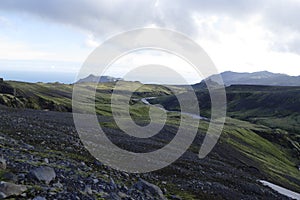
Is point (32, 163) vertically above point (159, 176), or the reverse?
point (32, 163)

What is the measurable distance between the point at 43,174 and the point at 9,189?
3.83 m

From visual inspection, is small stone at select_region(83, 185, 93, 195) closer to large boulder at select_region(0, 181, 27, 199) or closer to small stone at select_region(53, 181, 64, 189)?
small stone at select_region(53, 181, 64, 189)

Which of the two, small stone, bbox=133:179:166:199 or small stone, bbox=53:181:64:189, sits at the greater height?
small stone, bbox=53:181:64:189

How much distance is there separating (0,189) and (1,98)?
79.7m

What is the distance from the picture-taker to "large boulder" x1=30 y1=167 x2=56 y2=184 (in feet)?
61.2

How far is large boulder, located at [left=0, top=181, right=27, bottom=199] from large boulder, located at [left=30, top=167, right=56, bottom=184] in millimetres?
2497

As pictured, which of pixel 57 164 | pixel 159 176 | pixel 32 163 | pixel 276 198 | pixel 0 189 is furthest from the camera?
pixel 276 198

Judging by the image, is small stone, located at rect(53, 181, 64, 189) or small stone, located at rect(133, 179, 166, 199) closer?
small stone, located at rect(53, 181, 64, 189)

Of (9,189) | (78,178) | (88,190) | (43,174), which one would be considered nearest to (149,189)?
(78,178)

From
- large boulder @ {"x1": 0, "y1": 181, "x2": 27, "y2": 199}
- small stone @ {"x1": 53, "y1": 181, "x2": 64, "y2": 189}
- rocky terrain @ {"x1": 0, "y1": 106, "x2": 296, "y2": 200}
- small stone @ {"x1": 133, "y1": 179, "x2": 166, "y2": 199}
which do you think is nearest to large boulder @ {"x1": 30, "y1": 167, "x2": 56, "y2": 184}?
rocky terrain @ {"x1": 0, "y1": 106, "x2": 296, "y2": 200}

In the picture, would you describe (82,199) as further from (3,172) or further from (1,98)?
(1,98)

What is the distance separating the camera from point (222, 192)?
3600 centimetres

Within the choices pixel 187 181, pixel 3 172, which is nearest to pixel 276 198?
pixel 187 181

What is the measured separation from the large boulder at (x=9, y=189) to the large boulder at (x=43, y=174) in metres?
2.50
